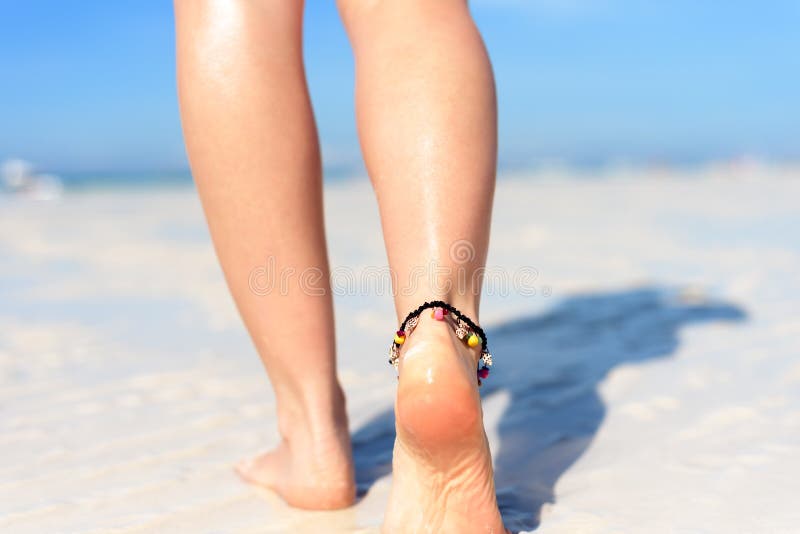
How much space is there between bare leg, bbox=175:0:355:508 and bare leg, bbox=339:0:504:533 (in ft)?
0.38

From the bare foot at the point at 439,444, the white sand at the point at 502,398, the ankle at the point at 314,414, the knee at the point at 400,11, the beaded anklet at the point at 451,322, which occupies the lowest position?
the white sand at the point at 502,398

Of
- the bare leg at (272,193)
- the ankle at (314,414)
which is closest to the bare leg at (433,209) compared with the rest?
the bare leg at (272,193)

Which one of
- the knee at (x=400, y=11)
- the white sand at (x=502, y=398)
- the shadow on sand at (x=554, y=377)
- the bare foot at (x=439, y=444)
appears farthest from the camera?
the shadow on sand at (x=554, y=377)

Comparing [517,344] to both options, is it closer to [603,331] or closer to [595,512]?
[603,331]

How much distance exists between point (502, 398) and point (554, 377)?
186 mm

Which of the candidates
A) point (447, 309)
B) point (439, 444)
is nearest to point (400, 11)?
point (447, 309)

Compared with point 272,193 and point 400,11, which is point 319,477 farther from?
point 400,11

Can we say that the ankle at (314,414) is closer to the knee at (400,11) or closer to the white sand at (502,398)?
the white sand at (502,398)

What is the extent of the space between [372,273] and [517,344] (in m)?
1.40

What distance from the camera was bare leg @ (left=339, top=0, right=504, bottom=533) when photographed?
0.85 m

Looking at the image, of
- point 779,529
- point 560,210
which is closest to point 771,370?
point 779,529

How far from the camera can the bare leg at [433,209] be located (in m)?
0.85

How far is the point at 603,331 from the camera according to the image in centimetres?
214

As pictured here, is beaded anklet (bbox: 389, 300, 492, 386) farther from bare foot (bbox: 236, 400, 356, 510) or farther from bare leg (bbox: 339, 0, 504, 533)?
bare foot (bbox: 236, 400, 356, 510)
